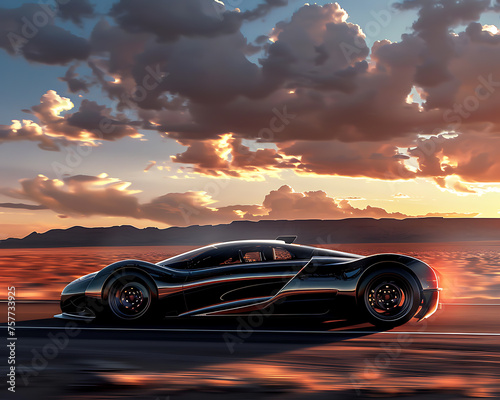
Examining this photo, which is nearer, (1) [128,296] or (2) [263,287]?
(2) [263,287]

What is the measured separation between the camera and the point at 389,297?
7316 mm

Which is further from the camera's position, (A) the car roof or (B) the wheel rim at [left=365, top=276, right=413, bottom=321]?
(A) the car roof

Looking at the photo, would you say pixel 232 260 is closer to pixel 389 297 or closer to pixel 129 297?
pixel 129 297

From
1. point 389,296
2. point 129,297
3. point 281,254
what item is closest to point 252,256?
point 281,254

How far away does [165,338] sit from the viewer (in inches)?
257

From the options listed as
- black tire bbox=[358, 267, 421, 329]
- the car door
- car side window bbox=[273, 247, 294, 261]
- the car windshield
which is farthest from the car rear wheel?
black tire bbox=[358, 267, 421, 329]

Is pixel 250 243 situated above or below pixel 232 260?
above

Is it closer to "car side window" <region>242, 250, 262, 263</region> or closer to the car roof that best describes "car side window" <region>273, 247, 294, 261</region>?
the car roof

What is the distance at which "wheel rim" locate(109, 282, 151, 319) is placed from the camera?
746cm

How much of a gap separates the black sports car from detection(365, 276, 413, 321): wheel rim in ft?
0.04

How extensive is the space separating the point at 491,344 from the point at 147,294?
4152 mm

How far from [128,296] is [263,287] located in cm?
181

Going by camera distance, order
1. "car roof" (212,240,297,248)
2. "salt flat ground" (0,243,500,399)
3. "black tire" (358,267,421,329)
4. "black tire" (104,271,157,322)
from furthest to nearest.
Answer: "car roof" (212,240,297,248) → "black tire" (104,271,157,322) → "black tire" (358,267,421,329) → "salt flat ground" (0,243,500,399)

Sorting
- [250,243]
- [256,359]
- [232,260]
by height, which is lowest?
[256,359]
